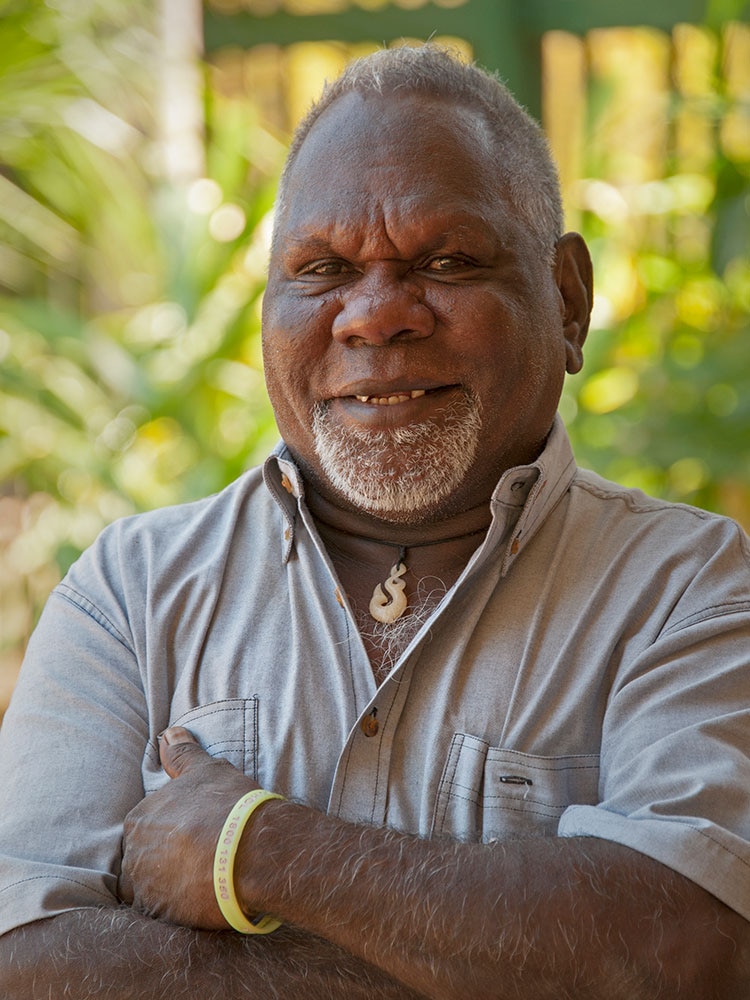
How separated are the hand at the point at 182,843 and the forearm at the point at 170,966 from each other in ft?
0.11

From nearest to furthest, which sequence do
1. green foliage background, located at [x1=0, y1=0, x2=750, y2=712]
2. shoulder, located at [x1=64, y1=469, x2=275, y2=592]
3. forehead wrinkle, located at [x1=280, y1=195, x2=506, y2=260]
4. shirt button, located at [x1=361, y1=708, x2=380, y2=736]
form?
shirt button, located at [x1=361, y1=708, x2=380, y2=736], forehead wrinkle, located at [x1=280, y1=195, x2=506, y2=260], shoulder, located at [x1=64, y1=469, x2=275, y2=592], green foliage background, located at [x1=0, y1=0, x2=750, y2=712]

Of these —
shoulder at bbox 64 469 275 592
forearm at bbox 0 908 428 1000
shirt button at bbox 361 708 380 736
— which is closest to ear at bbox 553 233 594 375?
shoulder at bbox 64 469 275 592

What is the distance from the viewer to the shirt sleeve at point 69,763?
1.64 m

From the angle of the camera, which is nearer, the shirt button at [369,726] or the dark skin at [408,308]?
the shirt button at [369,726]

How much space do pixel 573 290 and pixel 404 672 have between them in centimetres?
74

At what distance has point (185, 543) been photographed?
199 centimetres

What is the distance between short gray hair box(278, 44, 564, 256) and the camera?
194 cm

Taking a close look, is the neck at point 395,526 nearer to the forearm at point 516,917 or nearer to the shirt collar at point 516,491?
the shirt collar at point 516,491

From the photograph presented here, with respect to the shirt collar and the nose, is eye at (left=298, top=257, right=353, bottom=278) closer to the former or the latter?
the nose

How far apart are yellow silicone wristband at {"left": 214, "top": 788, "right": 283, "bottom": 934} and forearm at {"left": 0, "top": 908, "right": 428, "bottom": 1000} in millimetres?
36

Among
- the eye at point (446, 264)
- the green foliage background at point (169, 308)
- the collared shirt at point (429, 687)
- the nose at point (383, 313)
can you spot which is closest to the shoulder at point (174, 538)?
the collared shirt at point (429, 687)

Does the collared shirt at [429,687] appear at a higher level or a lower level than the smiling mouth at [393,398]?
lower

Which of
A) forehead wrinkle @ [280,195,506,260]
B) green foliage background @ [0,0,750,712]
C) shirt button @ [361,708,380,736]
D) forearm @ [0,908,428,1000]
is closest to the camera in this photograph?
forearm @ [0,908,428,1000]

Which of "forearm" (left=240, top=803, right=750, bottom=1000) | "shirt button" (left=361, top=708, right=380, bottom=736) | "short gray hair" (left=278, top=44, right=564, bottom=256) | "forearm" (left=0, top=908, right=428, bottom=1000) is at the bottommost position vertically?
"forearm" (left=0, top=908, right=428, bottom=1000)
